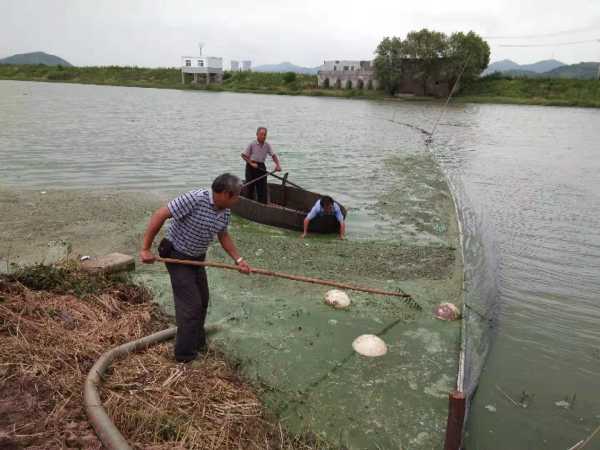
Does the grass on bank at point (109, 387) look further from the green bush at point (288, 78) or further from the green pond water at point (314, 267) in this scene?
the green bush at point (288, 78)

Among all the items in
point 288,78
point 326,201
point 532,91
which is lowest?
point 326,201

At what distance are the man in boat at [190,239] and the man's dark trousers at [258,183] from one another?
249 inches

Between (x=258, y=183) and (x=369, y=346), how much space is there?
634 centimetres

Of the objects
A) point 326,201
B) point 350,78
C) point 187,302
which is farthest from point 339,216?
point 350,78

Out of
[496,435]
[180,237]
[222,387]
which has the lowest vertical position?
→ [496,435]

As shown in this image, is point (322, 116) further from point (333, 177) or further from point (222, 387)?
point (222, 387)

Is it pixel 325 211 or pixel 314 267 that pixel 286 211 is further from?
pixel 314 267

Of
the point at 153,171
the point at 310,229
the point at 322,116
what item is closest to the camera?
the point at 310,229

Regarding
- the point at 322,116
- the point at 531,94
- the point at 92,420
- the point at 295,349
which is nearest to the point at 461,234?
the point at 295,349

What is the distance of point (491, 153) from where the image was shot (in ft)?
75.1

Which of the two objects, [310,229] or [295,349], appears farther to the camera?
[310,229]

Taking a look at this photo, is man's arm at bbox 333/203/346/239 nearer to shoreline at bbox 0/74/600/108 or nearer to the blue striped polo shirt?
the blue striped polo shirt

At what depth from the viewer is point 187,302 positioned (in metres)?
4.09

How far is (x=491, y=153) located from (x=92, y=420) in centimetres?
2275
